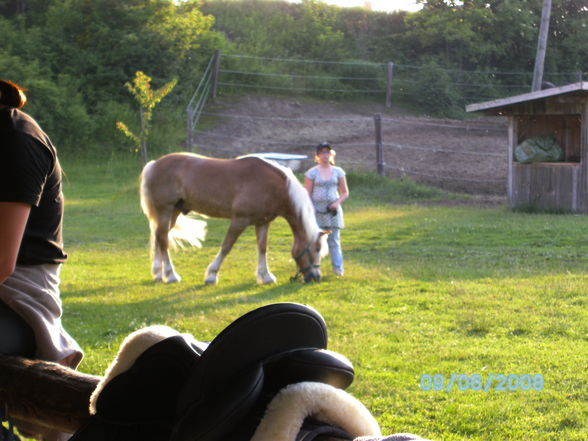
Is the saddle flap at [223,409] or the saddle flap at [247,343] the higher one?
the saddle flap at [247,343]

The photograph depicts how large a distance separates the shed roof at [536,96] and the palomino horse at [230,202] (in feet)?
26.4

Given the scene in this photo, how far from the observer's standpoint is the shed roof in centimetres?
1507

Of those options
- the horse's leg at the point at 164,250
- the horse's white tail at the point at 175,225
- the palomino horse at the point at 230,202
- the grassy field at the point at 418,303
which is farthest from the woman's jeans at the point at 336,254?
the horse's leg at the point at 164,250

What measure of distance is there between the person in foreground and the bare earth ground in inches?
669

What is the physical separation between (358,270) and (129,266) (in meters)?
3.15

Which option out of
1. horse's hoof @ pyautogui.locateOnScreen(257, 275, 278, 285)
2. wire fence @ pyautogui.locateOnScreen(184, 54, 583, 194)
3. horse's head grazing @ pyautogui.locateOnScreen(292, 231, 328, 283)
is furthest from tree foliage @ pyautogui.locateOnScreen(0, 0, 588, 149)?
horse's head grazing @ pyautogui.locateOnScreen(292, 231, 328, 283)

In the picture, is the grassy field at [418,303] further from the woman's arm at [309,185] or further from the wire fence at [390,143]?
the wire fence at [390,143]

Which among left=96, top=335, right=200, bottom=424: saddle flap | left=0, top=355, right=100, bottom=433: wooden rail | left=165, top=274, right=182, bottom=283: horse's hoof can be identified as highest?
left=96, top=335, right=200, bottom=424: saddle flap

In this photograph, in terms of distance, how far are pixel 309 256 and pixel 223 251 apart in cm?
108

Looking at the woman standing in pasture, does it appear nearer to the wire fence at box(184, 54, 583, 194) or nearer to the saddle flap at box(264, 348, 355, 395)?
the saddle flap at box(264, 348, 355, 395)

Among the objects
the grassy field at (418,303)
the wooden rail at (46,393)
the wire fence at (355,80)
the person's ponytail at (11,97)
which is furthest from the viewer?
the wire fence at (355,80)

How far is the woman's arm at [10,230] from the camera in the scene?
7.33ft

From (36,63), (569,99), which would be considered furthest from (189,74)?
(569,99)

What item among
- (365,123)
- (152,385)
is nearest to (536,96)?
(365,123)
